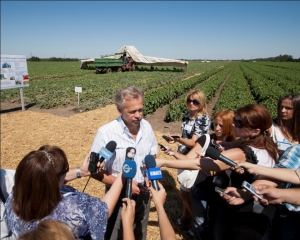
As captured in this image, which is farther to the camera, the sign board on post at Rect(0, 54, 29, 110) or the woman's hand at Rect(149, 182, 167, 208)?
the sign board on post at Rect(0, 54, 29, 110)

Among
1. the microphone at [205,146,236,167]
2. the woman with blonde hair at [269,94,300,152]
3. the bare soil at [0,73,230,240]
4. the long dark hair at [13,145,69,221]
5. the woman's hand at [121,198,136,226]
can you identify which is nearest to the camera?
the long dark hair at [13,145,69,221]

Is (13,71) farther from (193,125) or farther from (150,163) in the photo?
(150,163)

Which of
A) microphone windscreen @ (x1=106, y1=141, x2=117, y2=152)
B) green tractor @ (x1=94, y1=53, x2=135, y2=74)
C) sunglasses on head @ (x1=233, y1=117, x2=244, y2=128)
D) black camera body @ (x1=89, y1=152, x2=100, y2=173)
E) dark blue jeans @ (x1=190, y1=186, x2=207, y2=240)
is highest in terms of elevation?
green tractor @ (x1=94, y1=53, x2=135, y2=74)

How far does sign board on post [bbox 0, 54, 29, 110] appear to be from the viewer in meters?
9.34

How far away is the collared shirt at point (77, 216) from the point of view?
4.86 ft

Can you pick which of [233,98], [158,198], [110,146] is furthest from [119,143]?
[233,98]

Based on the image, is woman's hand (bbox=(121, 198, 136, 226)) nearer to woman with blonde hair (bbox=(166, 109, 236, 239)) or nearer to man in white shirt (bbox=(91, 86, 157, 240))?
man in white shirt (bbox=(91, 86, 157, 240))

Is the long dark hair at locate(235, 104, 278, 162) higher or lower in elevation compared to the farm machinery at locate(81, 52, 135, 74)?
lower

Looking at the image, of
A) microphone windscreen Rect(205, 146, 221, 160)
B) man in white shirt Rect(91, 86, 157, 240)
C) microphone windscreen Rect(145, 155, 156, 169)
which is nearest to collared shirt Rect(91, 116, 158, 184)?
man in white shirt Rect(91, 86, 157, 240)

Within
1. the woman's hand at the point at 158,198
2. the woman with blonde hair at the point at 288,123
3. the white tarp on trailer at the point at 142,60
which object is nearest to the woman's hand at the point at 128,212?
the woman's hand at the point at 158,198

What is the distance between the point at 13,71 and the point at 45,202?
10575 millimetres

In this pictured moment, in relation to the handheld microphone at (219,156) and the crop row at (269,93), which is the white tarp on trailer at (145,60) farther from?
the handheld microphone at (219,156)

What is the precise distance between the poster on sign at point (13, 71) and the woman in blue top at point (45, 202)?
9.75m

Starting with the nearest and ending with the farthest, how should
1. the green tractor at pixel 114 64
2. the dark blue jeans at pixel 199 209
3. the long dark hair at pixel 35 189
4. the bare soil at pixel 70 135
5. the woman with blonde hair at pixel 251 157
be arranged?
the long dark hair at pixel 35 189, the woman with blonde hair at pixel 251 157, the dark blue jeans at pixel 199 209, the bare soil at pixel 70 135, the green tractor at pixel 114 64
